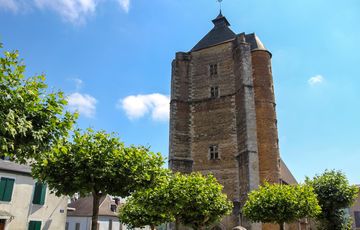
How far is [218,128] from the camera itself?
30391mm

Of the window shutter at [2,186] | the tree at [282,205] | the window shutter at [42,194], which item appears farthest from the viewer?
the window shutter at [42,194]

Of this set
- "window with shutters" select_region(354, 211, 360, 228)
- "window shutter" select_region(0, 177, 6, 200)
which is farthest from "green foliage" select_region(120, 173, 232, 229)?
"window with shutters" select_region(354, 211, 360, 228)

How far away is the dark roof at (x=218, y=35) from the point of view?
112 ft

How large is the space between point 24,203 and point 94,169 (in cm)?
1260

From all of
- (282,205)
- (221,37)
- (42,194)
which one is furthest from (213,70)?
(42,194)

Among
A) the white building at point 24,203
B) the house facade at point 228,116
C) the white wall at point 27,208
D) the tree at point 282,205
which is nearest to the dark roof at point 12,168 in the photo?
the white building at point 24,203

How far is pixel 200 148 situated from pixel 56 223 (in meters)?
14.2

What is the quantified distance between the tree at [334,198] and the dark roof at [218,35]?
17.7m

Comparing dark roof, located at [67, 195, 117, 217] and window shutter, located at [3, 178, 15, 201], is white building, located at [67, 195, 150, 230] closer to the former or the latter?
dark roof, located at [67, 195, 117, 217]

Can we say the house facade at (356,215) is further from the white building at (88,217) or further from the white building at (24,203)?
the white building at (24,203)

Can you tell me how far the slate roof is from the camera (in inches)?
1296

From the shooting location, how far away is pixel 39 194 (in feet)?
69.5

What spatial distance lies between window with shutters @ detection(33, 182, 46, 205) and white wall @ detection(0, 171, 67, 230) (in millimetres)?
242

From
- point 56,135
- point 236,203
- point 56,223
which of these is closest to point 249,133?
point 236,203
